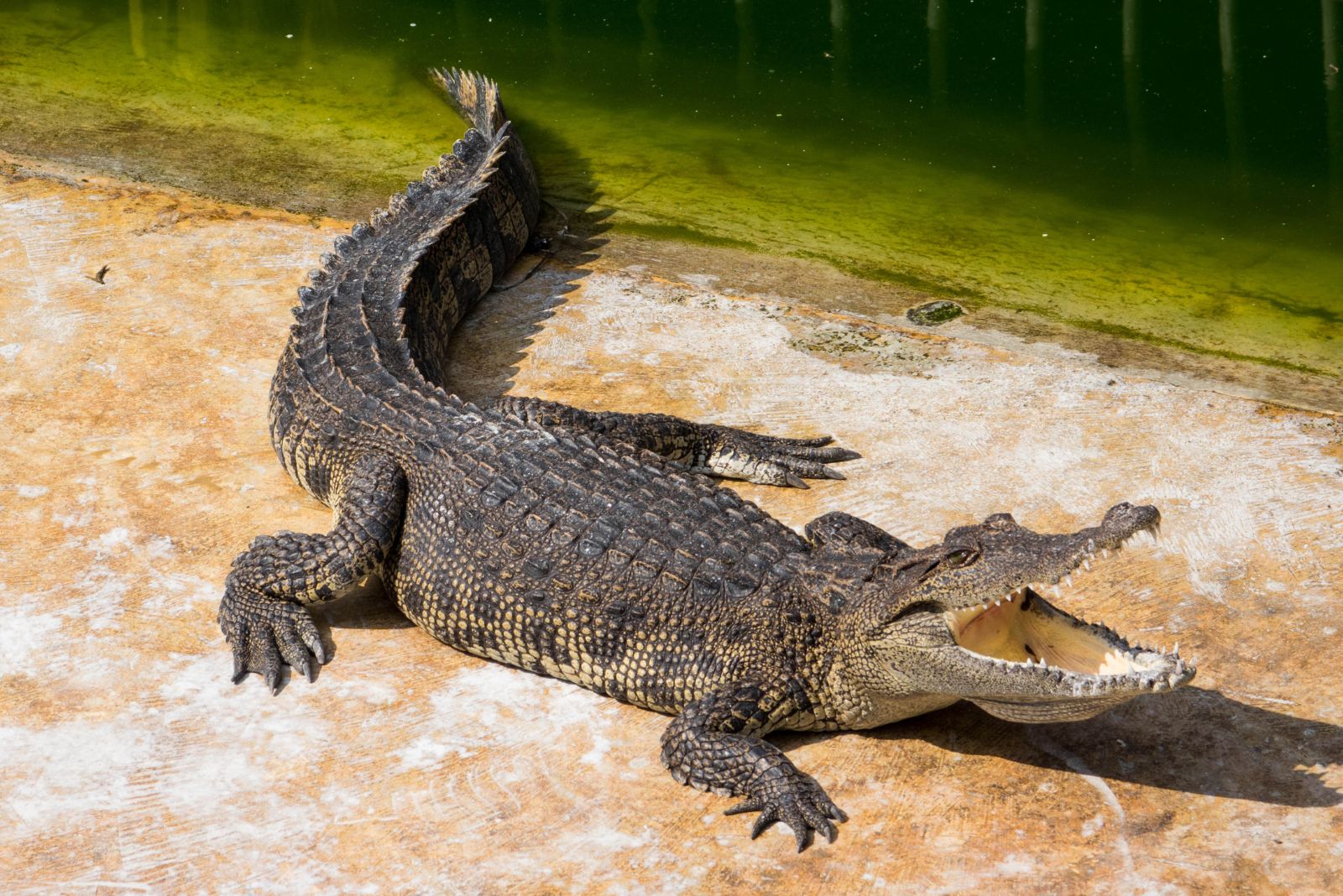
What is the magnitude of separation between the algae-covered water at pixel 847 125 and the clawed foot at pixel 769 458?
238cm

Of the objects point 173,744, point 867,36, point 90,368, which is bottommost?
point 173,744

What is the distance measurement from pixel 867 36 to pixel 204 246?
6904 millimetres

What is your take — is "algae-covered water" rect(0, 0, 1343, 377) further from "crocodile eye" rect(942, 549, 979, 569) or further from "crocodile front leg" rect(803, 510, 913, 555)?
"crocodile eye" rect(942, 549, 979, 569)

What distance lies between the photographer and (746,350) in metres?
7.34

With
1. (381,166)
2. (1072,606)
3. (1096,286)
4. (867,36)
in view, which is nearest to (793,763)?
(1072,606)

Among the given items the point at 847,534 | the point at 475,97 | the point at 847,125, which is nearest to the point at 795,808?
the point at 847,534

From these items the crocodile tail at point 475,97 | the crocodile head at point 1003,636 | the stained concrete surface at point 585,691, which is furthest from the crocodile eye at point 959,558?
the crocodile tail at point 475,97

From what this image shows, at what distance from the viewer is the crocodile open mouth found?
4.17m

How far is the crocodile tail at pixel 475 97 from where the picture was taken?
8906 mm

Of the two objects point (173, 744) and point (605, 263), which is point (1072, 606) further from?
point (605, 263)

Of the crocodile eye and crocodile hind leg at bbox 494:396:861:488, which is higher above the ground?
the crocodile eye

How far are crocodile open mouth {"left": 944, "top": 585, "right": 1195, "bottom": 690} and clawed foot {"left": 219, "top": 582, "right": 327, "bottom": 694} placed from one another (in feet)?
7.52

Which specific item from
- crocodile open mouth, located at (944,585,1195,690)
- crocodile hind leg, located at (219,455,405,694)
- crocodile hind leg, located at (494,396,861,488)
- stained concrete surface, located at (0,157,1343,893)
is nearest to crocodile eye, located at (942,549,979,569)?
crocodile open mouth, located at (944,585,1195,690)

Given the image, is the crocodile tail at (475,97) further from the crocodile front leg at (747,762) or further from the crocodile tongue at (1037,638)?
the crocodile tongue at (1037,638)
